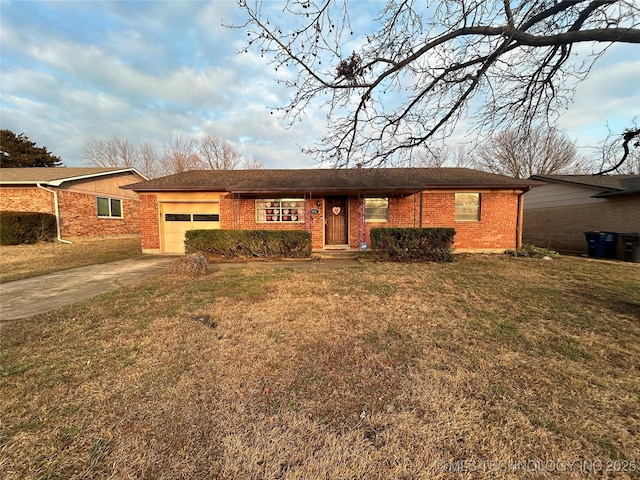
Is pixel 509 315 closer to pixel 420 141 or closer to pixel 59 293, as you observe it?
pixel 420 141

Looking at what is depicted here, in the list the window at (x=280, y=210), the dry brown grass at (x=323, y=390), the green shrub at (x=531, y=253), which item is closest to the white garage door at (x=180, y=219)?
the window at (x=280, y=210)

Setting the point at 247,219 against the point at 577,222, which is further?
the point at 577,222

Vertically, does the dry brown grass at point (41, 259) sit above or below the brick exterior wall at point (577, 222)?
below

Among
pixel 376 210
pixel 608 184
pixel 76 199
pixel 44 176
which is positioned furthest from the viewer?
pixel 44 176

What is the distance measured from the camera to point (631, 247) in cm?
991

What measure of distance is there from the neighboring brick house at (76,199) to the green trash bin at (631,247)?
975 inches

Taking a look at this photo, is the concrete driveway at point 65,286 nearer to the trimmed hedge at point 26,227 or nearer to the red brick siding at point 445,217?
the red brick siding at point 445,217

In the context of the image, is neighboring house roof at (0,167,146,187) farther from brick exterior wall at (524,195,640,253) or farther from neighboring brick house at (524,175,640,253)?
brick exterior wall at (524,195,640,253)

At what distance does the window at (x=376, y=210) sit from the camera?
11375mm

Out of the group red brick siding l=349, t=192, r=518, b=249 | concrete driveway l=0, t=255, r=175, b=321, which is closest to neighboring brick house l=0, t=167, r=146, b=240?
concrete driveway l=0, t=255, r=175, b=321

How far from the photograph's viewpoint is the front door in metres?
11.8

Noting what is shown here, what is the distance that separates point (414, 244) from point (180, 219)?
9493 mm

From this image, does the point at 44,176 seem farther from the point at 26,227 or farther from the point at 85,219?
the point at 26,227

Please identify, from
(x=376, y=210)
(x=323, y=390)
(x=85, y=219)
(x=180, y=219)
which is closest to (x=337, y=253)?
(x=376, y=210)
